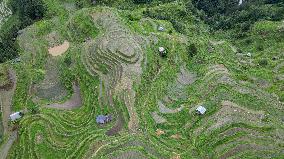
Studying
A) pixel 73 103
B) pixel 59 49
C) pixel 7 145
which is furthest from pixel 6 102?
pixel 59 49

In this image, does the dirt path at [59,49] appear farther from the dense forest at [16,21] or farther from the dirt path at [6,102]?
the dirt path at [6,102]

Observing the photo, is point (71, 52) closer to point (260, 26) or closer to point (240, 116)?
point (240, 116)

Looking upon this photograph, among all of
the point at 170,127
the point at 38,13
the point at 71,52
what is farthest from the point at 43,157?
the point at 38,13

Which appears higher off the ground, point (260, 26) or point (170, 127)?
point (170, 127)

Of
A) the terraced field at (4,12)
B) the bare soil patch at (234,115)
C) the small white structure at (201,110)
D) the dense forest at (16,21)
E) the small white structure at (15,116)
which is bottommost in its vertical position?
the terraced field at (4,12)

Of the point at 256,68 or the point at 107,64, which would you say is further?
the point at 256,68

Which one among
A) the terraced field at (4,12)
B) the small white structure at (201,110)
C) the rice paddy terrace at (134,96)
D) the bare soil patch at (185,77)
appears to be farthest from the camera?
the terraced field at (4,12)

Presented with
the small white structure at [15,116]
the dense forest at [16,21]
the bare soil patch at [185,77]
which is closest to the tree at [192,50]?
the bare soil patch at [185,77]

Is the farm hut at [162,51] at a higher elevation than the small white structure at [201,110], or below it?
below

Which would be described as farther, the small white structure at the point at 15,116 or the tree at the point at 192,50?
the tree at the point at 192,50
